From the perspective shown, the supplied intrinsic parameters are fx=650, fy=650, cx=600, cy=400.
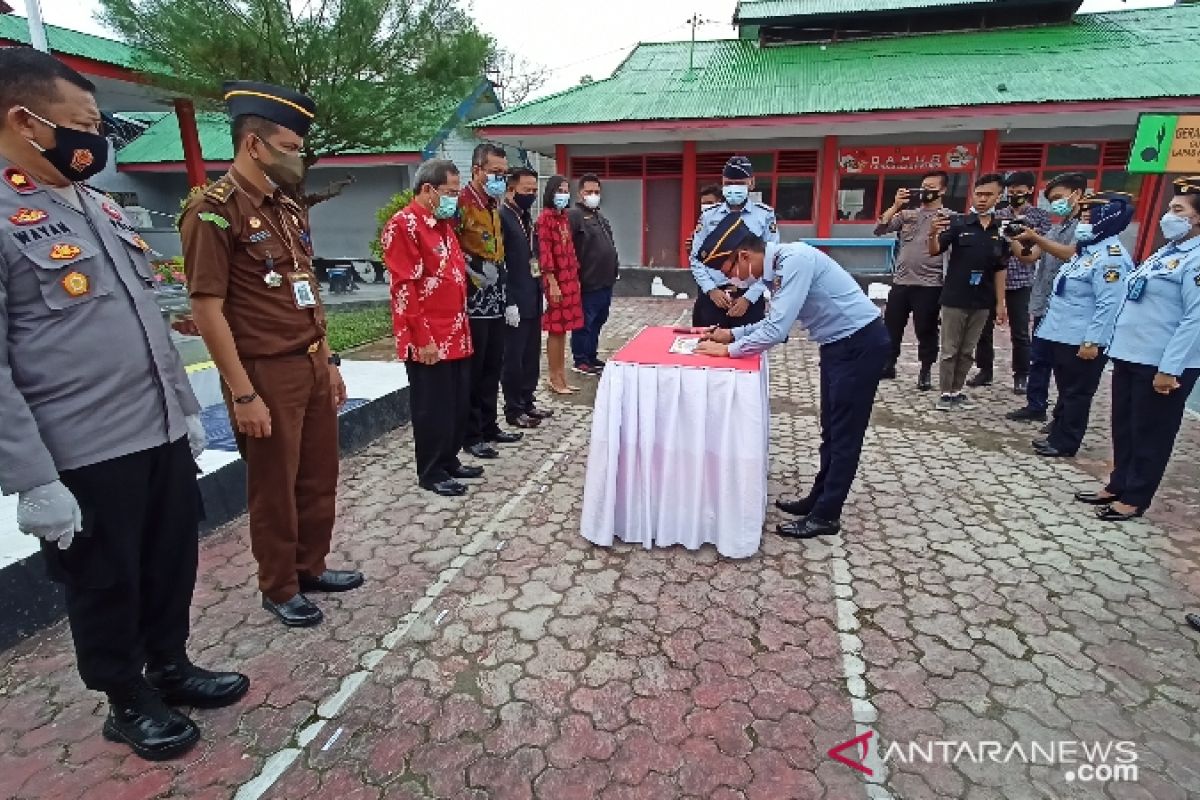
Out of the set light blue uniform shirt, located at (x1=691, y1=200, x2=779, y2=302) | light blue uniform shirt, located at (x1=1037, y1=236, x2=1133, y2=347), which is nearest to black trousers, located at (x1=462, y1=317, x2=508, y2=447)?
light blue uniform shirt, located at (x1=691, y1=200, x2=779, y2=302)

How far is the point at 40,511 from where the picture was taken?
1584 mm

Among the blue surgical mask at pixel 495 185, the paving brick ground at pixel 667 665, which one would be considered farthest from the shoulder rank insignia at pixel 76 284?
the blue surgical mask at pixel 495 185

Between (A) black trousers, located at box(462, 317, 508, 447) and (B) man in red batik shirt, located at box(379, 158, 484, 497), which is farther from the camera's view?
(A) black trousers, located at box(462, 317, 508, 447)

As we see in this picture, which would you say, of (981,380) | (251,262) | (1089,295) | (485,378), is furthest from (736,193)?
(251,262)

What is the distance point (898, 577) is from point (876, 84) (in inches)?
440

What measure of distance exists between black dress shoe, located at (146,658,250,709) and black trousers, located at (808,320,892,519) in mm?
2708

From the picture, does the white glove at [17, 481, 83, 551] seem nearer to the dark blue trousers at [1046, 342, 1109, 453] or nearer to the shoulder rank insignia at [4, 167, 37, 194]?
the shoulder rank insignia at [4, 167, 37, 194]

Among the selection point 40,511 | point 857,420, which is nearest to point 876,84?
point 857,420

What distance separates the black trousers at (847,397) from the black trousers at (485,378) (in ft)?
6.97

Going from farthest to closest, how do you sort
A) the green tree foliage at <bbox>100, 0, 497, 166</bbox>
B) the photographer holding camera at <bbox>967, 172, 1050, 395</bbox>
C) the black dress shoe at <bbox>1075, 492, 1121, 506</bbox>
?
the green tree foliage at <bbox>100, 0, 497, 166</bbox>
the photographer holding camera at <bbox>967, 172, 1050, 395</bbox>
the black dress shoe at <bbox>1075, 492, 1121, 506</bbox>

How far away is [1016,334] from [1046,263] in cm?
77

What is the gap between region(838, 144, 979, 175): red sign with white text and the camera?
11.7 meters

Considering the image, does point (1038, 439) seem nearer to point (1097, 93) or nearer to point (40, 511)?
point (40, 511)

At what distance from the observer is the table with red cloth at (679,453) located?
296cm
